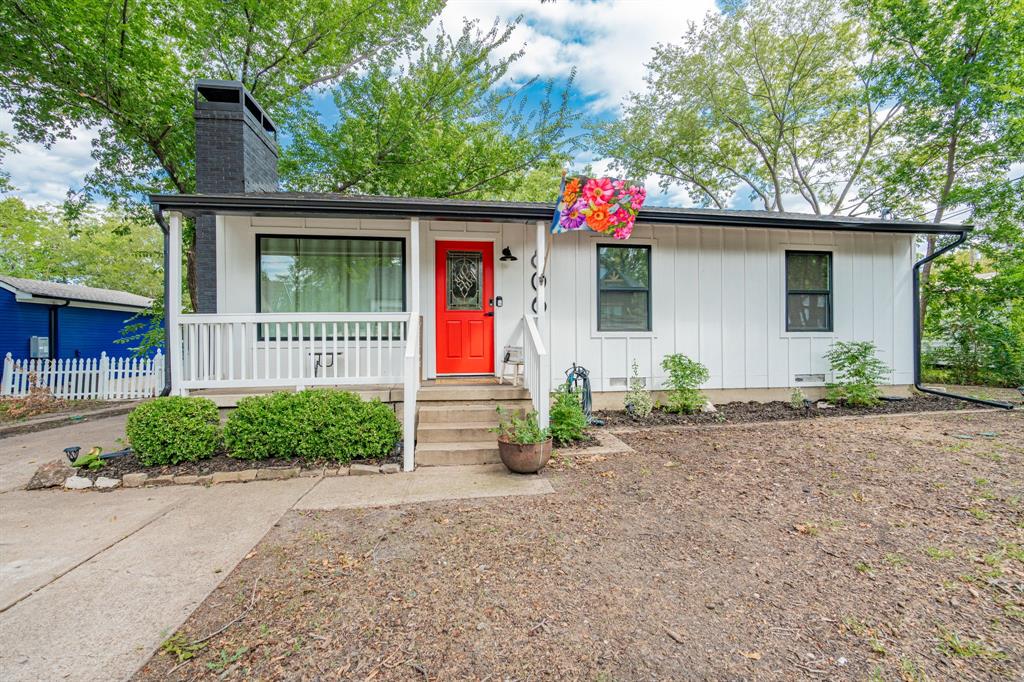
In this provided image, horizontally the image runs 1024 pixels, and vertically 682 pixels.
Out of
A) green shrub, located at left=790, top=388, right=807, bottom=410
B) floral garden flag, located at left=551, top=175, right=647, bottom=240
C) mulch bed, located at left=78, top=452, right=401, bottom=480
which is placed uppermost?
floral garden flag, located at left=551, top=175, right=647, bottom=240

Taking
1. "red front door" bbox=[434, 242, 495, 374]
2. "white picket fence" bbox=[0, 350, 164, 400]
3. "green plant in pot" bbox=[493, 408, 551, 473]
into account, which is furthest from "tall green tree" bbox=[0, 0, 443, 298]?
"green plant in pot" bbox=[493, 408, 551, 473]

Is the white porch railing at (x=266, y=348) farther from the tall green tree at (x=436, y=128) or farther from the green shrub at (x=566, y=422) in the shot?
the tall green tree at (x=436, y=128)

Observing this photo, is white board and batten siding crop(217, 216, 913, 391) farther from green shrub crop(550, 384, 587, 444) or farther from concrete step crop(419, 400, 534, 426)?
green shrub crop(550, 384, 587, 444)

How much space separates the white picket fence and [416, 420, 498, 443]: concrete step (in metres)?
8.44

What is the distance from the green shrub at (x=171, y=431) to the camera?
13.2 ft

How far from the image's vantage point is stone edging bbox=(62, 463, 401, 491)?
152 inches

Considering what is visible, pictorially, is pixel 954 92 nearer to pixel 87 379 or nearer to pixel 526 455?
pixel 526 455

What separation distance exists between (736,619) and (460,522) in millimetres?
1722

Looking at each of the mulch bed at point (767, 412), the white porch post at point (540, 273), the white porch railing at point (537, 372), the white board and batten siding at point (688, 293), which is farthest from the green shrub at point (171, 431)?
the mulch bed at point (767, 412)

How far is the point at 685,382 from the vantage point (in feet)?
19.9

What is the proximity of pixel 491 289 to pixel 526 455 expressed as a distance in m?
2.92

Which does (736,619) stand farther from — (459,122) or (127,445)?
(459,122)

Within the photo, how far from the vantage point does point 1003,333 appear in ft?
25.8

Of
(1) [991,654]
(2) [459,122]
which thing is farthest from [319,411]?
(2) [459,122]
